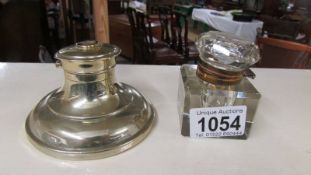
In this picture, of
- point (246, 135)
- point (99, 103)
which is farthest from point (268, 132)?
point (99, 103)

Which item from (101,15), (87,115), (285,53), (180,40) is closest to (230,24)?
(180,40)

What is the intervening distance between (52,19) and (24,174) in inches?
101

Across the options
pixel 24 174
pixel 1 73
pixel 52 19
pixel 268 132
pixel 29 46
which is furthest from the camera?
pixel 52 19

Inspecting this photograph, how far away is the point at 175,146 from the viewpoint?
40 cm

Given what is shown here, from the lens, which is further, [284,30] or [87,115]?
[284,30]

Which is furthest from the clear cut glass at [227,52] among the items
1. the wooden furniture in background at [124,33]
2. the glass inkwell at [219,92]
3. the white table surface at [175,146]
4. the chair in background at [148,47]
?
the wooden furniture in background at [124,33]

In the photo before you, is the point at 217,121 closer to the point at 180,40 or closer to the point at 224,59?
the point at 224,59

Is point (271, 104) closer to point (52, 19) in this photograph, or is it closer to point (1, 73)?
point (1, 73)

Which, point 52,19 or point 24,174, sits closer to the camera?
point 24,174

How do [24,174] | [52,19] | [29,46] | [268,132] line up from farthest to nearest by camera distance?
[52,19] → [29,46] → [268,132] → [24,174]

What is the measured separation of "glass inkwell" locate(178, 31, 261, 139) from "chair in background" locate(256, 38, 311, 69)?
0.89 meters

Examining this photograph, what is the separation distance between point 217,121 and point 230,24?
257cm

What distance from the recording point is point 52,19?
2602 millimetres

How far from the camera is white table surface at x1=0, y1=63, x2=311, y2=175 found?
354mm
